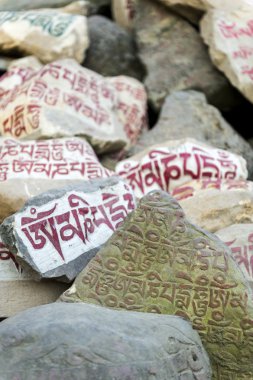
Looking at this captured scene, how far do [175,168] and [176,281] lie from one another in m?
1.27

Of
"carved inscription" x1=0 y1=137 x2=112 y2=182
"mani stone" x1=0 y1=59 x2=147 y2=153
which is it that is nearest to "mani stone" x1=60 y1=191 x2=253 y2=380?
"carved inscription" x1=0 y1=137 x2=112 y2=182

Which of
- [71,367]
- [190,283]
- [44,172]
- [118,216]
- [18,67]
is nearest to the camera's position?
[71,367]

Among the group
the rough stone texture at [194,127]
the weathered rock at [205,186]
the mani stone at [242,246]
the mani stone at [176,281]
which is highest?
the mani stone at [176,281]

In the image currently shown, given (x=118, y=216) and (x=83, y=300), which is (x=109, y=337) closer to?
(x=83, y=300)

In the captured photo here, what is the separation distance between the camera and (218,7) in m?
4.79

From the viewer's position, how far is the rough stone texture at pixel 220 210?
3.39 meters

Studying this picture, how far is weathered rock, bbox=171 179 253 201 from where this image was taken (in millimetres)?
3694

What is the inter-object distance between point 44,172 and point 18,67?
111 centimetres

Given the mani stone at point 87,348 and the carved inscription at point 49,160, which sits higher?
the mani stone at point 87,348

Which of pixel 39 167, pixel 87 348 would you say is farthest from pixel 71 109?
pixel 87 348

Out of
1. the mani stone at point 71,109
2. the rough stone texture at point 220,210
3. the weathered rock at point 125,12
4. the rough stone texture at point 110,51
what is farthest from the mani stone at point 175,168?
the weathered rock at point 125,12

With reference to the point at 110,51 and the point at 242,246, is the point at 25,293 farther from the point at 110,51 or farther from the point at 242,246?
the point at 110,51

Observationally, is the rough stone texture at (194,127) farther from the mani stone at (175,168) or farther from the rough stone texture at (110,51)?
the rough stone texture at (110,51)

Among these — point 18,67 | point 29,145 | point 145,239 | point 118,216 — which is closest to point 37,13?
point 18,67
